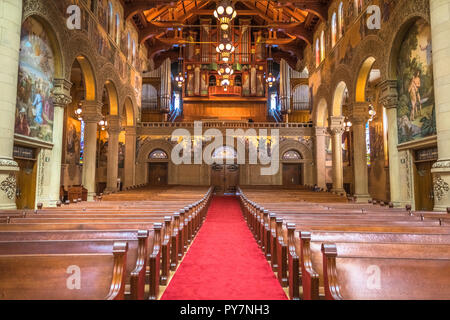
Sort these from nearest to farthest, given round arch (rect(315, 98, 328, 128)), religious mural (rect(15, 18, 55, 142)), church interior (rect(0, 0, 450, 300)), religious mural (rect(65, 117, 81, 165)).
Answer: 1. church interior (rect(0, 0, 450, 300))
2. religious mural (rect(15, 18, 55, 142))
3. religious mural (rect(65, 117, 81, 165))
4. round arch (rect(315, 98, 328, 128))

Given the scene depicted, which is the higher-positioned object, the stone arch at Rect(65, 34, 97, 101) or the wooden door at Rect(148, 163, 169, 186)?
the stone arch at Rect(65, 34, 97, 101)

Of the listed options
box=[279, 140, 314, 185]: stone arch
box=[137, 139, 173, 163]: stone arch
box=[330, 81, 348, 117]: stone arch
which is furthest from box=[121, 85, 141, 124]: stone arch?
box=[330, 81, 348, 117]: stone arch

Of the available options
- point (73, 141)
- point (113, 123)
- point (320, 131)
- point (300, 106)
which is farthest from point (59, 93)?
point (300, 106)

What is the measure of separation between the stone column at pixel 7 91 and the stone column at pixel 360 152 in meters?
12.2

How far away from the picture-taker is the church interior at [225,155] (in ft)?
9.26

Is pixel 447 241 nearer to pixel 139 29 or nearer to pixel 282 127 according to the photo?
pixel 282 127

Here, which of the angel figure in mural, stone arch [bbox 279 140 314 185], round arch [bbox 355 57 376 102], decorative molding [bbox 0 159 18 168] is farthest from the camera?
stone arch [bbox 279 140 314 185]

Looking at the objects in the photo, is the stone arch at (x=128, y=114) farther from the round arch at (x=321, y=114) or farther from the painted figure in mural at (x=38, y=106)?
the round arch at (x=321, y=114)

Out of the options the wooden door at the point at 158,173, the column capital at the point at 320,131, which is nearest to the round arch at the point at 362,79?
the column capital at the point at 320,131

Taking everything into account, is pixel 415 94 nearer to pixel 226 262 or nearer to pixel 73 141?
pixel 226 262

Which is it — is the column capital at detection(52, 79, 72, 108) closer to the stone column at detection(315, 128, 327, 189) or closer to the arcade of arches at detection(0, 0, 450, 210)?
the arcade of arches at detection(0, 0, 450, 210)

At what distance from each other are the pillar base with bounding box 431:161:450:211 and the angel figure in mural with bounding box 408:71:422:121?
9.51 feet

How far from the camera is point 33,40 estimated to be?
905 centimetres

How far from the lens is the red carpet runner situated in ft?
12.4
